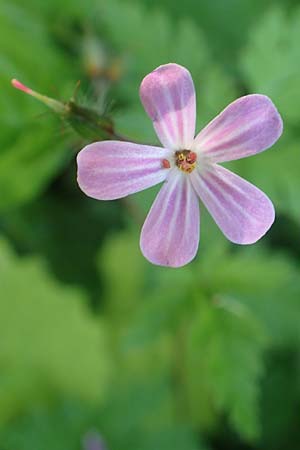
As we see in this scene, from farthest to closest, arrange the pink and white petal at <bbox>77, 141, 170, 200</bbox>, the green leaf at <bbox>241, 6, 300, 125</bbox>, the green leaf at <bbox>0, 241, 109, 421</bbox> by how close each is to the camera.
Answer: the green leaf at <bbox>0, 241, 109, 421</bbox>
the green leaf at <bbox>241, 6, 300, 125</bbox>
the pink and white petal at <bbox>77, 141, 170, 200</bbox>

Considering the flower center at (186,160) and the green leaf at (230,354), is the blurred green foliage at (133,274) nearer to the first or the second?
the green leaf at (230,354)

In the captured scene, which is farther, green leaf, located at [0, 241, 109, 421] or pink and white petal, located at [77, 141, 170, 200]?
green leaf, located at [0, 241, 109, 421]

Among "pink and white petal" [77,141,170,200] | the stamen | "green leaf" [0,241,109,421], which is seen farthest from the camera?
"green leaf" [0,241,109,421]

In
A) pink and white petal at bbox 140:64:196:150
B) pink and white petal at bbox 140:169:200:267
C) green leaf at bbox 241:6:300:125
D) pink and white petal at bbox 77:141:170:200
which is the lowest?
pink and white petal at bbox 140:169:200:267

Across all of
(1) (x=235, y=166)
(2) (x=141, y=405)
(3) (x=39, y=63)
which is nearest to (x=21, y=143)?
(3) (x=39, y=63)

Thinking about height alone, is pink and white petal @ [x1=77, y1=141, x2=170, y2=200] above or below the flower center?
below

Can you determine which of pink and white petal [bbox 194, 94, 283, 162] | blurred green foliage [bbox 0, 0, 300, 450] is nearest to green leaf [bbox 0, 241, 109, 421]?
blurred green foliage [bbox 0, 0, 300, 450]

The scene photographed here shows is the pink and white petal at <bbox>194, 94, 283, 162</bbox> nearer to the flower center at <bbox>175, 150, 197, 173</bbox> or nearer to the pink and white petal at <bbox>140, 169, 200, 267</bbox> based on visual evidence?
the flower center at <bbox>175, 150, 197, 173</bbox>
